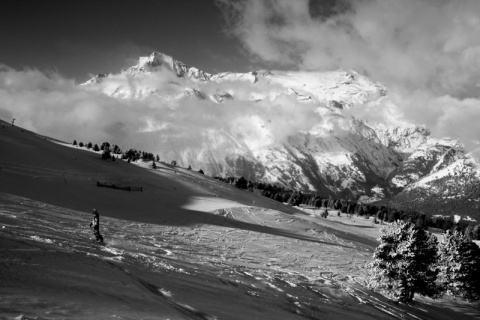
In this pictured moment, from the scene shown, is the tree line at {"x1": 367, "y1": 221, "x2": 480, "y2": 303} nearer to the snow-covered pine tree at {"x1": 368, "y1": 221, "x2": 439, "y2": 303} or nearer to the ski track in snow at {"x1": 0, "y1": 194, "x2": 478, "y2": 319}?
the snow-covered pine tree at {"x1": 368, "y1": 221, "x2": 439, "y2": 303}

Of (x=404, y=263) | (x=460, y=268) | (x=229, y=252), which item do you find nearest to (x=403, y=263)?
(x=404, y=263)

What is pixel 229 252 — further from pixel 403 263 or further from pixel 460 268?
pixel 460 268

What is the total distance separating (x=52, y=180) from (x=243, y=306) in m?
65.7

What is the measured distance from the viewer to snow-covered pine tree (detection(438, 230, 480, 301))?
183 ft

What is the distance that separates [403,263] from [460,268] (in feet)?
62.2

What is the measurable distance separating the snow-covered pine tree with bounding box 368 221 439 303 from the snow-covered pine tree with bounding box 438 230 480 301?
12645 millimetres

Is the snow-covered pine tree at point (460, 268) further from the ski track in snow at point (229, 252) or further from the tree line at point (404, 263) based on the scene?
the ski track in snow at point (229, 252)

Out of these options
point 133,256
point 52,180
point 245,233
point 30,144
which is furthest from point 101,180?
point 133,256

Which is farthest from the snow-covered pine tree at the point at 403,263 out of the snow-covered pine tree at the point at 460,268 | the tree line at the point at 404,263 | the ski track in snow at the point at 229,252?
the snow-covered pine tree at the point at 460,268

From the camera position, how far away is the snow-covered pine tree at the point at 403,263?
43781 mm

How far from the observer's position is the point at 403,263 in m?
44.3

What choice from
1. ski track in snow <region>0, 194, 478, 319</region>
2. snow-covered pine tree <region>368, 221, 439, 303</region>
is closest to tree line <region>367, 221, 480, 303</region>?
snow-covered pine tree <region>368, 221, 439, 303</region>

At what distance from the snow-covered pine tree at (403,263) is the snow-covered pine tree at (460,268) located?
41.5 ft

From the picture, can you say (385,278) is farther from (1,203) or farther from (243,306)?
(1,203)
